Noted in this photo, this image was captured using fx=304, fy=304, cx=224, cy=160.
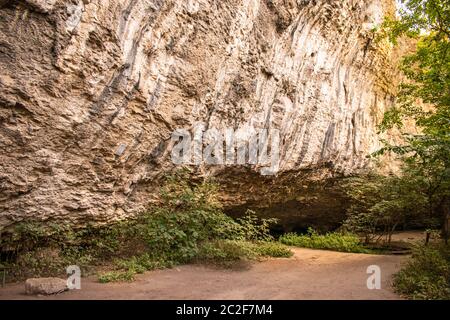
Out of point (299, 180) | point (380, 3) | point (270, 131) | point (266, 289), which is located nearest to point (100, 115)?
point (266, 289)

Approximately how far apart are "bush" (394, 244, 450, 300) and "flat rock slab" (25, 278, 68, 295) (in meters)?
5.26

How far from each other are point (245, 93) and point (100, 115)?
404 cm

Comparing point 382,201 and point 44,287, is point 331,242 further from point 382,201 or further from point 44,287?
point 44,287

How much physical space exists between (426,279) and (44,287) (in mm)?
5885

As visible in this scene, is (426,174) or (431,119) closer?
(426,174)

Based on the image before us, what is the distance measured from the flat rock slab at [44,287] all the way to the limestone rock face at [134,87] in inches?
57.0

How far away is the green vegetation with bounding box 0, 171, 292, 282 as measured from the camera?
5551 mm

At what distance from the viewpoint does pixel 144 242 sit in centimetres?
691

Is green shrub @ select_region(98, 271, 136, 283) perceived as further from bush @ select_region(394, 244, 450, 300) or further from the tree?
the tree

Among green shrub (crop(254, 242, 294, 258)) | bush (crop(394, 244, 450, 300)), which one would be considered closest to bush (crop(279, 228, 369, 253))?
green shrub (crop(254, 242, 294, 258))

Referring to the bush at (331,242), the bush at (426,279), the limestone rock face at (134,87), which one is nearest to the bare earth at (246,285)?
the bush at (426,279)

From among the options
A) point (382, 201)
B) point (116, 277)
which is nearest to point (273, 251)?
point (382, 201)
